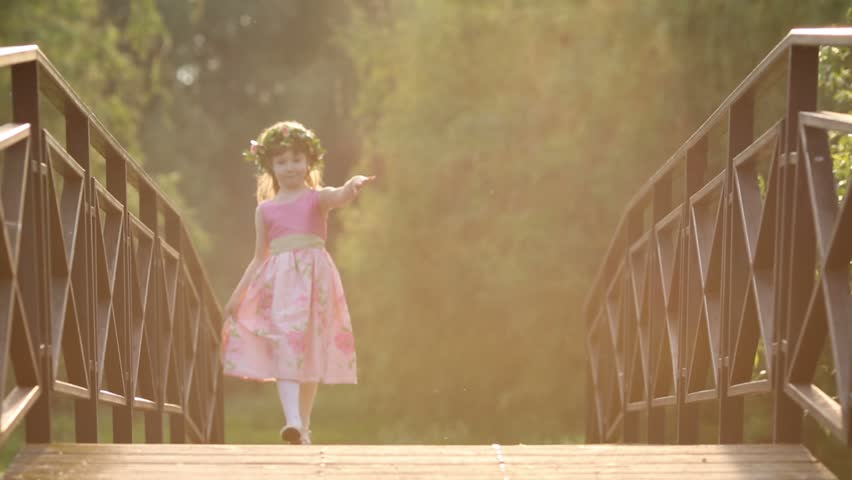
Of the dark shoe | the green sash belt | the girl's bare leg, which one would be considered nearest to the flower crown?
the green sash belt

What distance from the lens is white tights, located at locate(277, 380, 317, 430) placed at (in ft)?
21.9

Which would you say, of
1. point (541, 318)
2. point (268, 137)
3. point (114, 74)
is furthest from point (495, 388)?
point (268, 137)

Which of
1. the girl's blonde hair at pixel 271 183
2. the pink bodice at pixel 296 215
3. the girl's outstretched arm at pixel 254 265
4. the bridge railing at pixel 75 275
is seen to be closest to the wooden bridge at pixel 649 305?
the bridge railing at pixel 75 275

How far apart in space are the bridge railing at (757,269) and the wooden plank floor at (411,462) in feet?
0.70

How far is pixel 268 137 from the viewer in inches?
281

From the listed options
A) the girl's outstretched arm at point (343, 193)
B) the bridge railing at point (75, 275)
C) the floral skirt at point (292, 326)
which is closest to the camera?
the bridge railing at point (75, 275)

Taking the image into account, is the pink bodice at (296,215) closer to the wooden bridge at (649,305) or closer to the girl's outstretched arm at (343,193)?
the girl's outstretched arm at (343,193)

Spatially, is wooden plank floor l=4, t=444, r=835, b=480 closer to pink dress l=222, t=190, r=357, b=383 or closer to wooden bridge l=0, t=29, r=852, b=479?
wooden bridge l=0, t=29, r=852, b=479

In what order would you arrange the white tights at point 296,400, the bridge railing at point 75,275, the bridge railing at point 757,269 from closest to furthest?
1. the bridge railing at point 757,269
2. the bridge railing at point 75,275
3. the white tights at point 296,400

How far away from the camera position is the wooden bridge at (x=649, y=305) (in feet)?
12.7

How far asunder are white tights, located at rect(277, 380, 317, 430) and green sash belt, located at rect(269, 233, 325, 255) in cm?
63

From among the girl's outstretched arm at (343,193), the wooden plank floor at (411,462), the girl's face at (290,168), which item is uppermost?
the girl's face at (290,168)

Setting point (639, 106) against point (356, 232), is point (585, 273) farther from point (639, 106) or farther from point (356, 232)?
point (356, 232)

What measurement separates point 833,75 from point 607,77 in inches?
293
